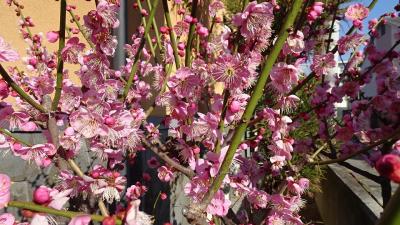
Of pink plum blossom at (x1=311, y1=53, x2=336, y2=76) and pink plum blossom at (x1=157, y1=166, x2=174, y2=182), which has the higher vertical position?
pink plum blossom at (x1=311, y1=53, x2=336, y2=76)

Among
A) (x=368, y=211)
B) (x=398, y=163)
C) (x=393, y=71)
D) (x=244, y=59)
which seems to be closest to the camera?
(x=398, y=163)

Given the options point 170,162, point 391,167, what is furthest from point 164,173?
point 391,167

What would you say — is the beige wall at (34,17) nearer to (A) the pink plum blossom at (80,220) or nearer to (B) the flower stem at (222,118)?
(B) the flower stem at (222,118)

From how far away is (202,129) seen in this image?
73.8 inches

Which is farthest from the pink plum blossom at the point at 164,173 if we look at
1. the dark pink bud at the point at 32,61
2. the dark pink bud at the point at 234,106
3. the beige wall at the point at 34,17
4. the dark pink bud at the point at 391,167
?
the beige wall at the point at 34,17

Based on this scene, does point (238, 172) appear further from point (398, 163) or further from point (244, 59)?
point (398, 163)

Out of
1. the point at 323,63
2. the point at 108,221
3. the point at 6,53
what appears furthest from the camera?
the point at 323,63

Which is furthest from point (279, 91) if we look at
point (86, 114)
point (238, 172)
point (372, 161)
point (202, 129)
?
point (372, 161)

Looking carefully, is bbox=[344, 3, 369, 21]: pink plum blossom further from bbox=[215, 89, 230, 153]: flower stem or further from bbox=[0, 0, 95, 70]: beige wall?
bbox=[0, 0, 95, 70]: beige wall

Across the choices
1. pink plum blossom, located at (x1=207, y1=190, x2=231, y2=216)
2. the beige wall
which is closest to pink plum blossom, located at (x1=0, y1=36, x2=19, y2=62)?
pink plum blossom, located at (x1=207, y1=190, x2=231, y2=216)

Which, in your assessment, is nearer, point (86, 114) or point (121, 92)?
point (86, 114)

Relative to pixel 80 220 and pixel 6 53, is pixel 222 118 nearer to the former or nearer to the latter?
pixel 6 53

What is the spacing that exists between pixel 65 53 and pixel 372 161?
2182 mm

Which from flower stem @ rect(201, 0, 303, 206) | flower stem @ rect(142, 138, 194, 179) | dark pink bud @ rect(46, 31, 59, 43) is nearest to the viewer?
flower stem @ rect(201, 0, 303, 206)
